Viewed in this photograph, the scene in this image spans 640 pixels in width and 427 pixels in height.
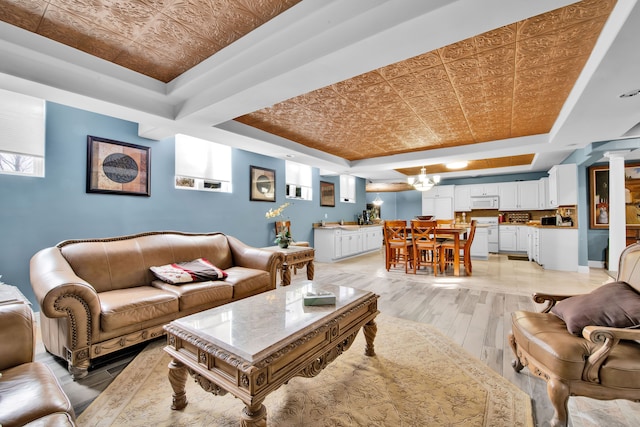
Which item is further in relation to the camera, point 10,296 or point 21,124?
point 21,124

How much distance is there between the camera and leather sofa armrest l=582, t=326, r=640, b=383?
53.3 inches

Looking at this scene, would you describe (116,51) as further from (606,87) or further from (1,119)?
(606,87)

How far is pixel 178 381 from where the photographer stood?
5.36 feet

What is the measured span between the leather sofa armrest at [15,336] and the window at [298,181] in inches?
200

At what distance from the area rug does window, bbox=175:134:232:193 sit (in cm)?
282

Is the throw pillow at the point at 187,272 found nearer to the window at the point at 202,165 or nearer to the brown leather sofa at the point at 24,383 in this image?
the brown leather sofa at the point at 24,383

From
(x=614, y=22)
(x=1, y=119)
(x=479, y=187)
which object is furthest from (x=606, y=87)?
(x=479, y=187)

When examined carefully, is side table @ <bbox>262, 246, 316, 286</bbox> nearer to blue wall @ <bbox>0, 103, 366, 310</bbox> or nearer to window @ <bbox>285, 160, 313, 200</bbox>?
blue wall @ <bbox>0, 103, 366, 310</bbox>

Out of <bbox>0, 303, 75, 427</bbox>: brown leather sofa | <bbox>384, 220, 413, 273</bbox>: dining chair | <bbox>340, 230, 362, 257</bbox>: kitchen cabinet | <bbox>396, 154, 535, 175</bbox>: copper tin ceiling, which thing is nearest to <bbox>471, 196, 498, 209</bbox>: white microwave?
<bbox>396, 154, 535, 175</bbox>: copper tin ceiling

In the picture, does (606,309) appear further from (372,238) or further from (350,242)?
(372,238)

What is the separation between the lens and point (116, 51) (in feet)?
7.43

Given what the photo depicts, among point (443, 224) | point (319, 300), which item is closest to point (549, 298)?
point (319, 300)

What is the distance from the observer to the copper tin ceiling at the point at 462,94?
2016 millimetres

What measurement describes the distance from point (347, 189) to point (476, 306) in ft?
18.4
